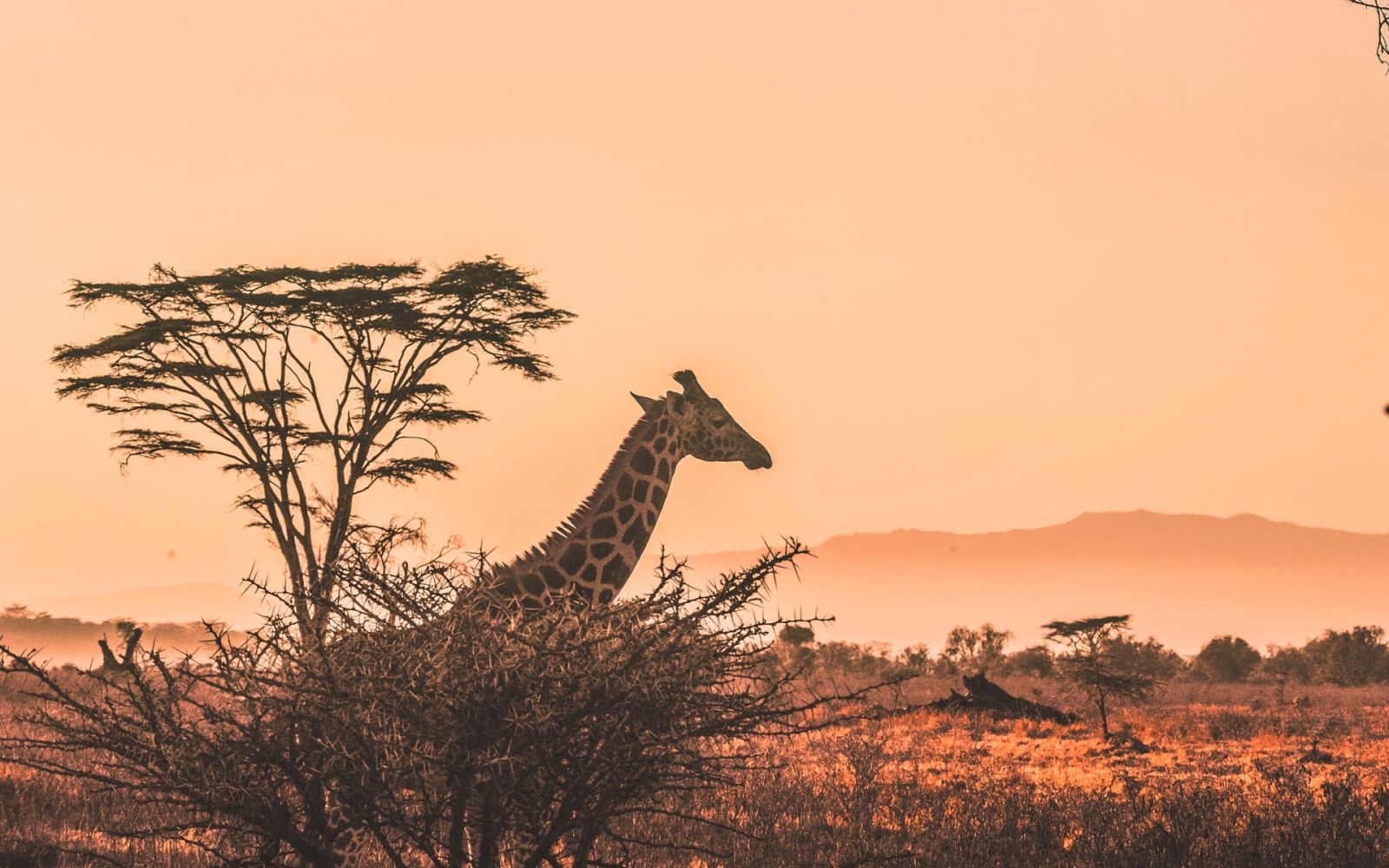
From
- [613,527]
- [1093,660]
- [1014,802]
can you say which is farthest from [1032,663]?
[613,527]

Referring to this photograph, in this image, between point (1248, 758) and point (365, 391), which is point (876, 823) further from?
point (365, 391)

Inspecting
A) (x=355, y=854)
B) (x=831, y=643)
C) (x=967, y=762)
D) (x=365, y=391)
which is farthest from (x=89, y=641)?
(x=355, y=854)

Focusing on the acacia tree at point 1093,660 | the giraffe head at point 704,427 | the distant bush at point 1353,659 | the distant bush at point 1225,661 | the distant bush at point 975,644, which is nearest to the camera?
the giraffe head at point 704,427

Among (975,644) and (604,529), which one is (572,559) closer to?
(604,529)

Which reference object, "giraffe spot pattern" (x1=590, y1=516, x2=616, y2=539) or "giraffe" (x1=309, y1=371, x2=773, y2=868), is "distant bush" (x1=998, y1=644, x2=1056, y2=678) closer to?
"giraffe" (x1=309, y1=371, x2=773, y2=868)

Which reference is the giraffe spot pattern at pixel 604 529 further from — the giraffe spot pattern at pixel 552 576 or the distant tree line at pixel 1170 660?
Result: the distant tree line at pixel 1170 660

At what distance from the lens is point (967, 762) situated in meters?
22.4

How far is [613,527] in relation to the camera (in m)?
12.2

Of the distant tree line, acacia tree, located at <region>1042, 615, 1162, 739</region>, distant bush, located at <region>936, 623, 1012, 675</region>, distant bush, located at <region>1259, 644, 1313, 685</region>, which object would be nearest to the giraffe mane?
acacia tree, located at <region>1042, 615, 1162, 739</region>

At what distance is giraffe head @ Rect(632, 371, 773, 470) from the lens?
13.7 metres

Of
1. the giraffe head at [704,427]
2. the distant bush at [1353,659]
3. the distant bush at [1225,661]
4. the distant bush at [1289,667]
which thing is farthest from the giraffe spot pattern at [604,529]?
the distant bush at [1225,661]

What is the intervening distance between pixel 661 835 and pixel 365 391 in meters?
23.2

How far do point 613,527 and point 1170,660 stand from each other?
48752 millimetres

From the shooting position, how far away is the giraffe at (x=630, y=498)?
1123 cm
